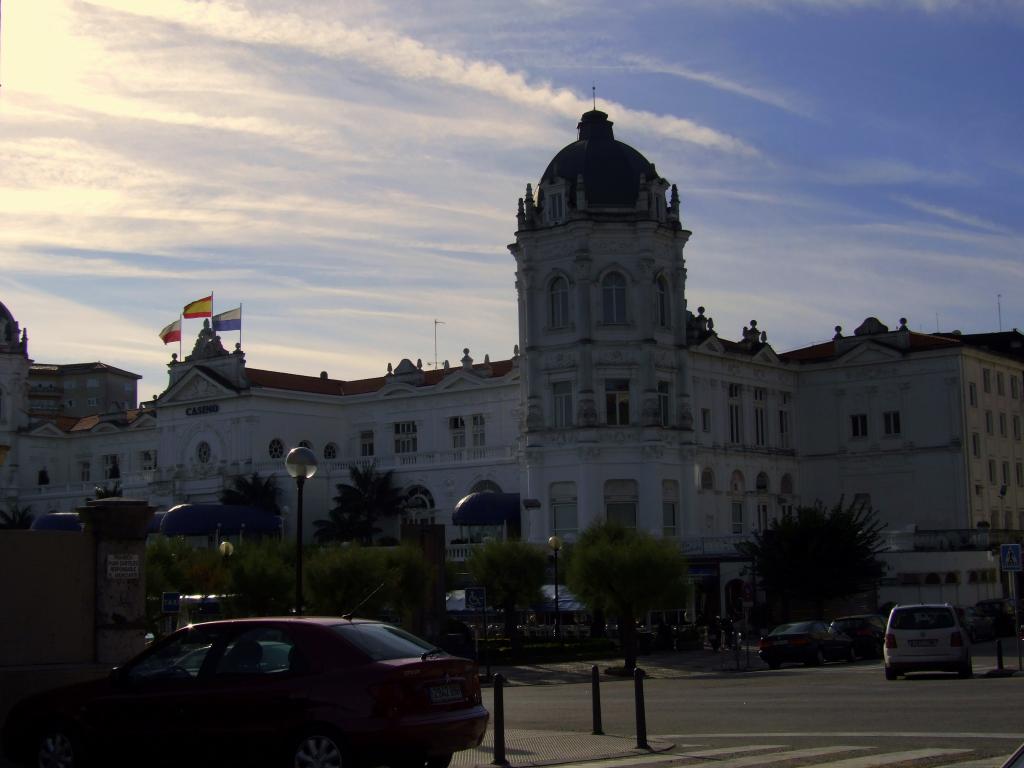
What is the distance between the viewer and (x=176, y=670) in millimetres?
13914

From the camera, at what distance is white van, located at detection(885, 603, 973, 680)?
29.2 metres

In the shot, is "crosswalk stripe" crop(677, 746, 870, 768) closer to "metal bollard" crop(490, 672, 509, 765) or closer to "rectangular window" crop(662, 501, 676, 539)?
"metal bollard" crop(490, 672, 509, 765)

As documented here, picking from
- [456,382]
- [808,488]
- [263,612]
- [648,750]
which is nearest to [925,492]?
[808,488]

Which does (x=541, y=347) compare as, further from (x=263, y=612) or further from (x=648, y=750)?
(x=648, y=750)

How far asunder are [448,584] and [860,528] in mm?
15599

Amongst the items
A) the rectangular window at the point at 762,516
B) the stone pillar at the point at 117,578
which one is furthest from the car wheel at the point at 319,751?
the rectangular window at the point at 762,516

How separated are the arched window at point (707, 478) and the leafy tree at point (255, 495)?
2485cm

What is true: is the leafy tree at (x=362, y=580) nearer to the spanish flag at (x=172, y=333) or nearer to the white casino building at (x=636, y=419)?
the white casino building at (x=636, y=419)

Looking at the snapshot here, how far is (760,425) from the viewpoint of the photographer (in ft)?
254

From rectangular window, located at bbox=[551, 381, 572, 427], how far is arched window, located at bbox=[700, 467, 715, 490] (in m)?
7.74

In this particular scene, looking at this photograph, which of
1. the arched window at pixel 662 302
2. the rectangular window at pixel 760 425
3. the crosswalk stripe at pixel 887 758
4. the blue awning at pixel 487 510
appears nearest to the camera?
the crosswalk stripe at pixel 887 758

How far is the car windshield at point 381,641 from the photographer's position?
13.6 metres

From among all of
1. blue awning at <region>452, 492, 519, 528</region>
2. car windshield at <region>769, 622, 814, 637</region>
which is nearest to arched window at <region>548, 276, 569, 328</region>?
blue awning at <region>452, 492, 519, 528</region>

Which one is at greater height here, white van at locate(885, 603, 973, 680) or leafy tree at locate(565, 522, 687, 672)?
leafy tree at locate(565, 522, 687, 672)
